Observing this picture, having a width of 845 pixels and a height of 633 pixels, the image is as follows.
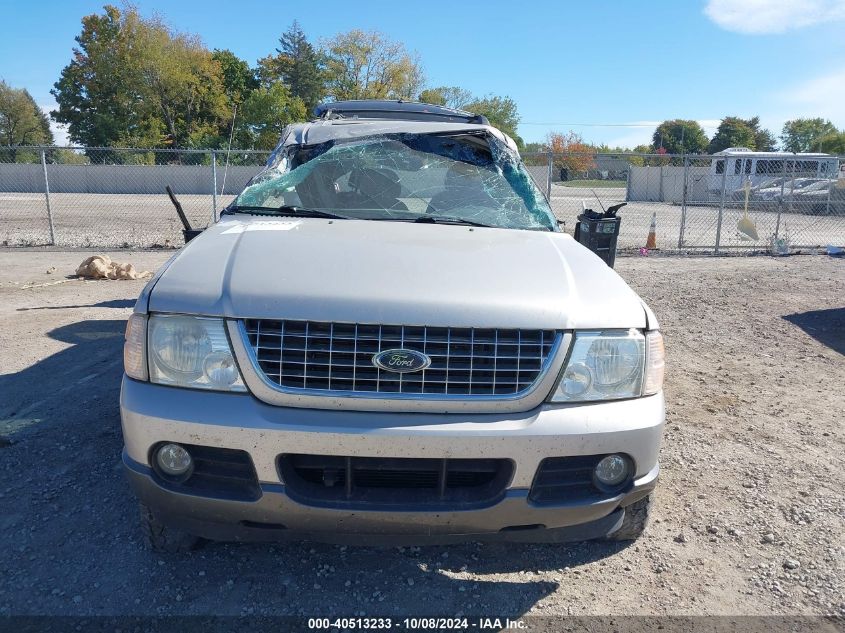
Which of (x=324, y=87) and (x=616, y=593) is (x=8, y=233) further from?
(x=324, y=87)

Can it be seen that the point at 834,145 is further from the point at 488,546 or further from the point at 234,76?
the point at 488,546

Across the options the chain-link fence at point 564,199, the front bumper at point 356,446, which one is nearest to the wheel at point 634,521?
the front bumper at point 356,446

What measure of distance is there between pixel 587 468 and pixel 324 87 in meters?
62.2

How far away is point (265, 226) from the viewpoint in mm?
3000

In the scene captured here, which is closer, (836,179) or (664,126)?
(836,179)

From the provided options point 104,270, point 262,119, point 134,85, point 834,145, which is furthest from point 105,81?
point 834,145

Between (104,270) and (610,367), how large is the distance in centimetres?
872

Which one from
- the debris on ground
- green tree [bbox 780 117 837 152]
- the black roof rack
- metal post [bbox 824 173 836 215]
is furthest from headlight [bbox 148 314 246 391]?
green tree [bbox 780 117 837 152]

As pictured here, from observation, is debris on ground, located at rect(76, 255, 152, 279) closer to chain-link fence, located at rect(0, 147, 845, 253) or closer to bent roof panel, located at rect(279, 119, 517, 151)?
chain-link fence, located at rect(0, 147, 845, 253)

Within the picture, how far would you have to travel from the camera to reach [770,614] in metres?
2.55

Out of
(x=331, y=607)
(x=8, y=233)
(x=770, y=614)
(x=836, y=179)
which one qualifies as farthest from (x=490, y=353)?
(x=836, y=179)

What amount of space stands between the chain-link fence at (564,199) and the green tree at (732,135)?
42801mm

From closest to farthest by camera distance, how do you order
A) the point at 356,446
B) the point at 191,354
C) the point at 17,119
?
the point at 356,446, the point at 191,354, the point at 17,119

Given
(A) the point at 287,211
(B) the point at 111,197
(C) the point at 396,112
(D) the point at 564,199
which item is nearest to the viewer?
(A) the point at 287,211
